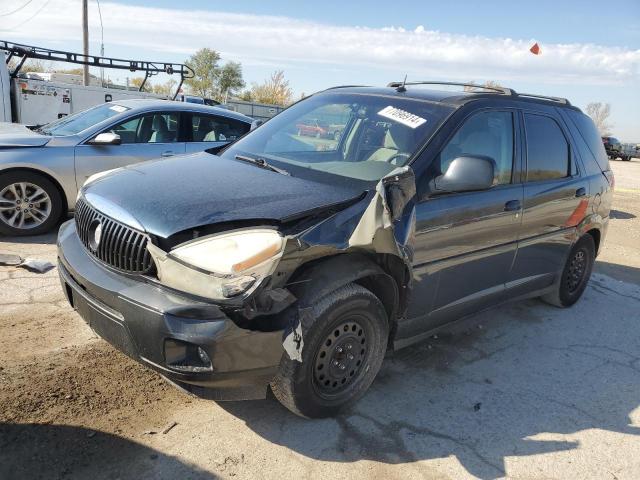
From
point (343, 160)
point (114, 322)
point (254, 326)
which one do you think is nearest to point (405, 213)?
point (343, 160)

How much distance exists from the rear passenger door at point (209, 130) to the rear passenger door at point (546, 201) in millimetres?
3791

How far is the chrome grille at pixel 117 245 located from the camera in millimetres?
2602

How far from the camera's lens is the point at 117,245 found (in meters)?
2.71

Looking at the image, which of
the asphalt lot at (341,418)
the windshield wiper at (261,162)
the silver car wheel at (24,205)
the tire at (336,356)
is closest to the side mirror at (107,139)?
the silver car wheel at (24,205)

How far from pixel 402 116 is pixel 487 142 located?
0.67m

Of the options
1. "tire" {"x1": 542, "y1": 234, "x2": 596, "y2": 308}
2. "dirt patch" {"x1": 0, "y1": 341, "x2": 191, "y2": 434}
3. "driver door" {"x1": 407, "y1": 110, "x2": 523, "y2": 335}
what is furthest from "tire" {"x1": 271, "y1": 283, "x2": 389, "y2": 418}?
"tire" {"x1": 542, "y1": 234, "x2": 596, "y2": 308}

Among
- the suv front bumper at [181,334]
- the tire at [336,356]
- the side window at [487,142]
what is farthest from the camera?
the side window at [487,142]

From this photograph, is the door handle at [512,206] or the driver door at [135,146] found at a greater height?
the door handle at [512,206]

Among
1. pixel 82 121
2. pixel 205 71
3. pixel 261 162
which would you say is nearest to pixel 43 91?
→ pixel 82 121

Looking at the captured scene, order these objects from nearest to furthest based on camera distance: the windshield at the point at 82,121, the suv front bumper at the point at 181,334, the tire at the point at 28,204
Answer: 1. the suv front bumper at the point at 181,334
2. the tire at the point at 28,204
3. the windshield at the point at 82,121

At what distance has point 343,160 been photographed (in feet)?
11.6

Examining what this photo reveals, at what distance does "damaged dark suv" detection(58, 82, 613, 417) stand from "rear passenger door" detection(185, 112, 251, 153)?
114 inches

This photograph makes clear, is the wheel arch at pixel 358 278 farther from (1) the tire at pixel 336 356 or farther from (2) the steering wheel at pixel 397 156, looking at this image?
(2) the steering wheel at pixel 397 156

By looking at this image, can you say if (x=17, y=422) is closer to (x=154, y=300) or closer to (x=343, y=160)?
(x=154, y=300)
